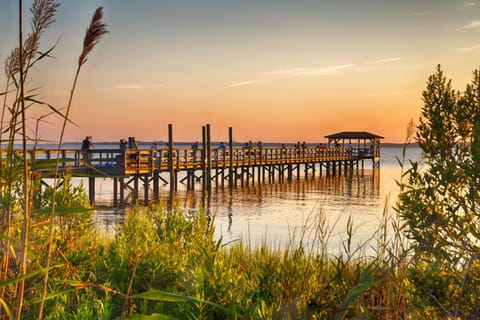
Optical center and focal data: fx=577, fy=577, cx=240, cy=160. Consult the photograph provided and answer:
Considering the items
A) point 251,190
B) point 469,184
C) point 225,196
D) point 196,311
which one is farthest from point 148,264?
point 251,190

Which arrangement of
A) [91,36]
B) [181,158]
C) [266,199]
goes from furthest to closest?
[181,158], [266,199], [91,36]

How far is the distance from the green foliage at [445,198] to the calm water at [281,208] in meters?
9.41

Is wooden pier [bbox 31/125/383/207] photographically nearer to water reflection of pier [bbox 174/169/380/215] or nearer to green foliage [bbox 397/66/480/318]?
water reflection of pier [bbox 174/169/380/215]

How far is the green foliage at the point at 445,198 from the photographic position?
132 inches

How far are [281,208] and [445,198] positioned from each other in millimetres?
21986

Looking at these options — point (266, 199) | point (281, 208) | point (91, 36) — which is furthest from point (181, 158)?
point (91, 36)

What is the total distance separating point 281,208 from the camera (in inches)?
1022

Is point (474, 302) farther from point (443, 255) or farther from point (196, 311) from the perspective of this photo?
point (196, 311)

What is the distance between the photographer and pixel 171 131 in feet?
109

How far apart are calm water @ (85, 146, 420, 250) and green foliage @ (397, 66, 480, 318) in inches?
370

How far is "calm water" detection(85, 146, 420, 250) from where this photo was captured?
712 inches

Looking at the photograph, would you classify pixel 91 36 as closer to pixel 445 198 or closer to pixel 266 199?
pixel 445 198

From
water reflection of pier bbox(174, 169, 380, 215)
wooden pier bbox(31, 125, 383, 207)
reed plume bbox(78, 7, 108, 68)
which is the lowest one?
water reflection of pier bbox(174, 169, 380, 215)

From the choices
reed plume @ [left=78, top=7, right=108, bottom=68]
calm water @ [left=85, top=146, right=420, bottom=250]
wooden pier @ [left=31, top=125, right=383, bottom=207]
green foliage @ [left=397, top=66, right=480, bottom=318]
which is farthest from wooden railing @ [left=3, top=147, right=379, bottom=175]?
reed plume @ [left=78, top=7, right=108, bottom=68]
